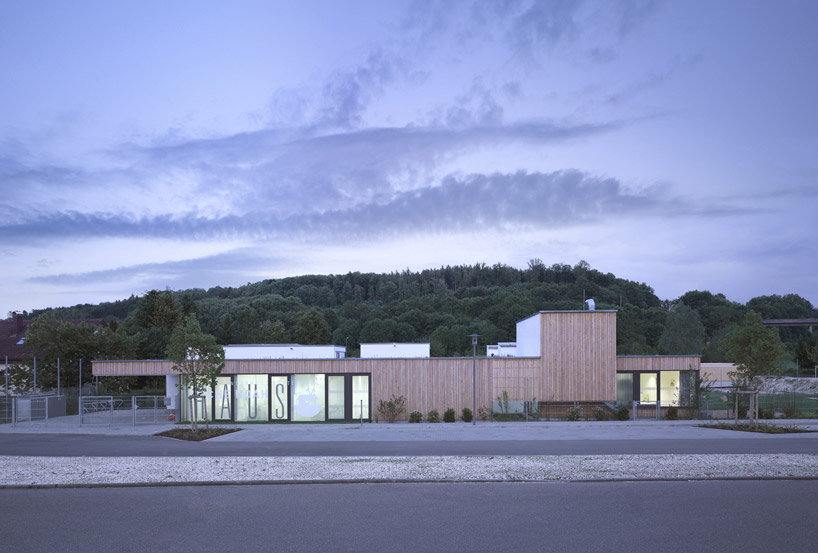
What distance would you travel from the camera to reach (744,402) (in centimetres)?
2978

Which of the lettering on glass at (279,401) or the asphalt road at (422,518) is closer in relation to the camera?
the asphalt road at (422,518)

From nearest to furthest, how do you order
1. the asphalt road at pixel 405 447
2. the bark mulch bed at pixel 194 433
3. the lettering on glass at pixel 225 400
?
the asphalt road at pixel 405 447, the bark mulch bed at pixel 194 433, the lettering on glass at pixel 225 400

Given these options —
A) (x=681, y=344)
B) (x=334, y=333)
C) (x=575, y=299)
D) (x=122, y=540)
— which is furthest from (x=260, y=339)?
(x=122, y=540)

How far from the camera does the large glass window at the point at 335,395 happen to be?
3016 centimetres

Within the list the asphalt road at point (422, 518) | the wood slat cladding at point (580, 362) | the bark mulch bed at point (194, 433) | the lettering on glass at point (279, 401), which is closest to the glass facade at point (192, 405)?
the lettering on glass at point (279, 401)

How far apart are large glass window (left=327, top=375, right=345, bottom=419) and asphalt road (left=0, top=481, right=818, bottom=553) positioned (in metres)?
17.4

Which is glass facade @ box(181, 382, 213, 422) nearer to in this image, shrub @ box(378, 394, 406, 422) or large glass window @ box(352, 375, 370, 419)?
large glass window @ box(352, 375, 370, 419)

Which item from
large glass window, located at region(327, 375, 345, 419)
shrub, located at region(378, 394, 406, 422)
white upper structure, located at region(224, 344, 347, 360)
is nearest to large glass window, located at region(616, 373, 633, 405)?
shrub, located at region(378, 394, 406, 422)

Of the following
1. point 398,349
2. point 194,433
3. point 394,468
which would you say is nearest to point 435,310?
point 398,349

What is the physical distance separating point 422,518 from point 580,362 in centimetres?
2153

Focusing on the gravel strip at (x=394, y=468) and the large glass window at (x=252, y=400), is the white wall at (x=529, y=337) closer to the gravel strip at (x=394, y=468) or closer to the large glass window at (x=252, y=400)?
the large glass window at (x=252, y=400)

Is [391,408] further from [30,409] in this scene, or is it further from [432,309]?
[432,309]

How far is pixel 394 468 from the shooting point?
14469 mm

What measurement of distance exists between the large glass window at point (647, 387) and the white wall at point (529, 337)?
5.01 meters
